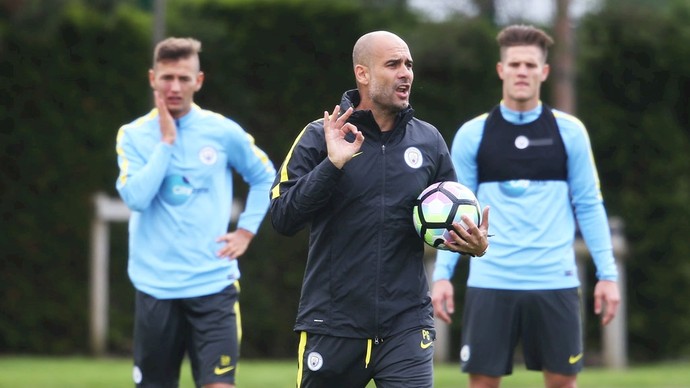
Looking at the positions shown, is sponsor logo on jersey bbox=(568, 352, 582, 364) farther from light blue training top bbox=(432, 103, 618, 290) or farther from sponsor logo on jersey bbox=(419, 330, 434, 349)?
sponsor logo on jersey bbox=(419, 330, 434, 349)

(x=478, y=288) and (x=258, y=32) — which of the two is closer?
(x=478, y=288)

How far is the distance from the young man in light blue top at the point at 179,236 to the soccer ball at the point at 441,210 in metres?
2.08

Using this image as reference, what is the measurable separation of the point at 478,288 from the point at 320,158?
6.72ft

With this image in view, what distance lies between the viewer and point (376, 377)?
18.2 ft

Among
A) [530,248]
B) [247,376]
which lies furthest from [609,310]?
[247,376]

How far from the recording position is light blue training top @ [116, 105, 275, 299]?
7145 mm

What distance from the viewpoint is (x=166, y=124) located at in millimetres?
7168

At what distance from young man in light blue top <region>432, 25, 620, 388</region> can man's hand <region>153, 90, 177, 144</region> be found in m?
1.73

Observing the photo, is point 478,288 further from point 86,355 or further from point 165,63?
point 86,355

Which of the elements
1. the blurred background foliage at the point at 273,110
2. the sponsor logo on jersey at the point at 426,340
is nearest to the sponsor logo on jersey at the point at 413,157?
the sponsor logo on jersey at the point at 426,340

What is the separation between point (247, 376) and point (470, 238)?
643 cm

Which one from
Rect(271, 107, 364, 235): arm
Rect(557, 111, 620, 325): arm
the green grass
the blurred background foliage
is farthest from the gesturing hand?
the blurred background foliage

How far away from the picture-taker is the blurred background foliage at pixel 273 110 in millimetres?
13336

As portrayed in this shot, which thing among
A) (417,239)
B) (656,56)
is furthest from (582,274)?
(417,239)
